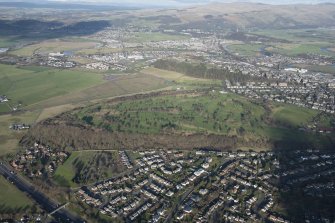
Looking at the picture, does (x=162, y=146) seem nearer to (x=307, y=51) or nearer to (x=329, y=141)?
(x=329, y=141)

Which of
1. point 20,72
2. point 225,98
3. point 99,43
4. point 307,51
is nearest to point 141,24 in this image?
point 99,43

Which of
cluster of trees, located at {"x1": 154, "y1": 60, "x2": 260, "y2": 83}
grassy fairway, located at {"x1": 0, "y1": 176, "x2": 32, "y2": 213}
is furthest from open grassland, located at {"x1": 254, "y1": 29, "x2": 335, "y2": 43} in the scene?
grassy fairway, located at {"x1": 0, "y1": 176, "x2": 32, "y2": 213}

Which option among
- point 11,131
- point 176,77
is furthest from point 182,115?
point 176,77

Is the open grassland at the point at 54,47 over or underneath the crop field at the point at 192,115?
over

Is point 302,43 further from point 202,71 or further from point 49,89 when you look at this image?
point 49,89

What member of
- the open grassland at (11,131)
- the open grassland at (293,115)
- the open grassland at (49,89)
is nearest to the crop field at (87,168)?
the open grassland at (11,131)

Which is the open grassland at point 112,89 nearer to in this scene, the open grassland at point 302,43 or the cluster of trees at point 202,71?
the cluster of trees at point 202,71
